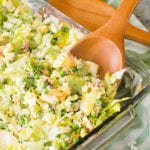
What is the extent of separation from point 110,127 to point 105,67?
20 cm

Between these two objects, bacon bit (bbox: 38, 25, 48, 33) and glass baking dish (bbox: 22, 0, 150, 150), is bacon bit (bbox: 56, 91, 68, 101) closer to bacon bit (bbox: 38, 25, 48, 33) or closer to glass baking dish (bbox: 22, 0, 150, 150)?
glass baking dish (bbox: 22, 0, 150, 150)

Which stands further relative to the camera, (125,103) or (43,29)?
(43,29)

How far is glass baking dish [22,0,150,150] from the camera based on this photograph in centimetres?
91

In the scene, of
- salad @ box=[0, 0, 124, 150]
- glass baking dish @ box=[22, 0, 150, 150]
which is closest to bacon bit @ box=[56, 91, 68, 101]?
salad @ box=[0, 0, 124, 150]

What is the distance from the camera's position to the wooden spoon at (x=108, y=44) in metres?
1.08

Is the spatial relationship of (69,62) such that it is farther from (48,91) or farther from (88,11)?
(88,11)

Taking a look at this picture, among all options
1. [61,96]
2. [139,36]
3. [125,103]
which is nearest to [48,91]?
[61,96]

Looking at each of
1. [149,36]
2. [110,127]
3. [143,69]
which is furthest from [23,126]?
[149,36]

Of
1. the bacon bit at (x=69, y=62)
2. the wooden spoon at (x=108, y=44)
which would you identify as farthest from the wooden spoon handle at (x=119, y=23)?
the bacon bit at (x=69, y=62)

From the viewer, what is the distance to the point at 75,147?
0.89 meters

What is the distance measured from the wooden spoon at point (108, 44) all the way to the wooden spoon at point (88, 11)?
16 centimetres

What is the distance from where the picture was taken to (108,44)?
1082mm

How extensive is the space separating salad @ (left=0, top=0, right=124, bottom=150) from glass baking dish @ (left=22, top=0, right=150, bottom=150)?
0.02 meters

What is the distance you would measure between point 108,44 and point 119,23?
2.3 inches
